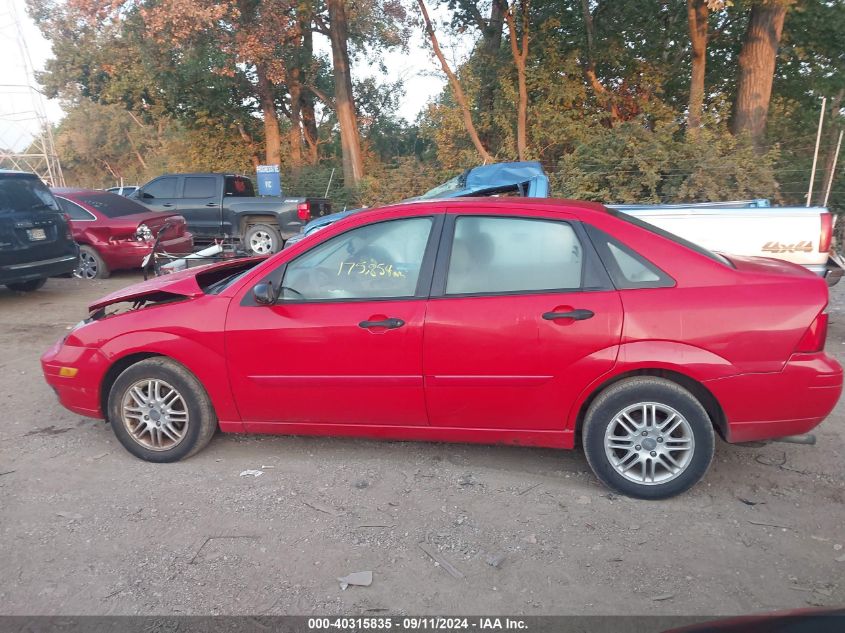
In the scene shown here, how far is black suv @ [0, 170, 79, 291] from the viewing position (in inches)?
330

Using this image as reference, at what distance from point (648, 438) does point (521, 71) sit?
52.2 ft

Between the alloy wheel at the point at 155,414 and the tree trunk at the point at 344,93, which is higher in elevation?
the tree trunk at the point at 344,93

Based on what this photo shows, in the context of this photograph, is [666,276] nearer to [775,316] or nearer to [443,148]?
[775,316]

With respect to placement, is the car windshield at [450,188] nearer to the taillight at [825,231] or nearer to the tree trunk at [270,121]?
the taillight at [825,231]

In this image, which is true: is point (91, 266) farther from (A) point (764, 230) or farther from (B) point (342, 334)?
(A) point (764, 230)

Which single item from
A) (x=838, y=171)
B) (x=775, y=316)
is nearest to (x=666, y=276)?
(x=775, y=316)

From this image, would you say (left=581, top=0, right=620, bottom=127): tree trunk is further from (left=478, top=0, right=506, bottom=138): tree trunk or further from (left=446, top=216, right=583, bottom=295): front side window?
(left=446, top=216, right=583, bottom=295): front side window

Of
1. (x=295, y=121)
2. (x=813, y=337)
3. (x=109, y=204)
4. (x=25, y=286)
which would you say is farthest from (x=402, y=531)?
(x=295, y=121)

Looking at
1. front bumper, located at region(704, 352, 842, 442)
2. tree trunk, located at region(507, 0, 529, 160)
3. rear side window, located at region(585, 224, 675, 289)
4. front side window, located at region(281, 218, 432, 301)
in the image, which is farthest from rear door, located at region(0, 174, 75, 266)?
tree trunk, located at region(507, 0, 529, 160)

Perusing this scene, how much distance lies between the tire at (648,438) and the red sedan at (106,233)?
29.7ft

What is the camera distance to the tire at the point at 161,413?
406 centimetres

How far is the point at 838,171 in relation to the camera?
1183cm

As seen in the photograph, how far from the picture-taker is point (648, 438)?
3525 millimetres

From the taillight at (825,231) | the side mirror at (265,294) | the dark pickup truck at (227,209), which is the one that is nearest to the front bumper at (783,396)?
the side mirror at (265,294)
